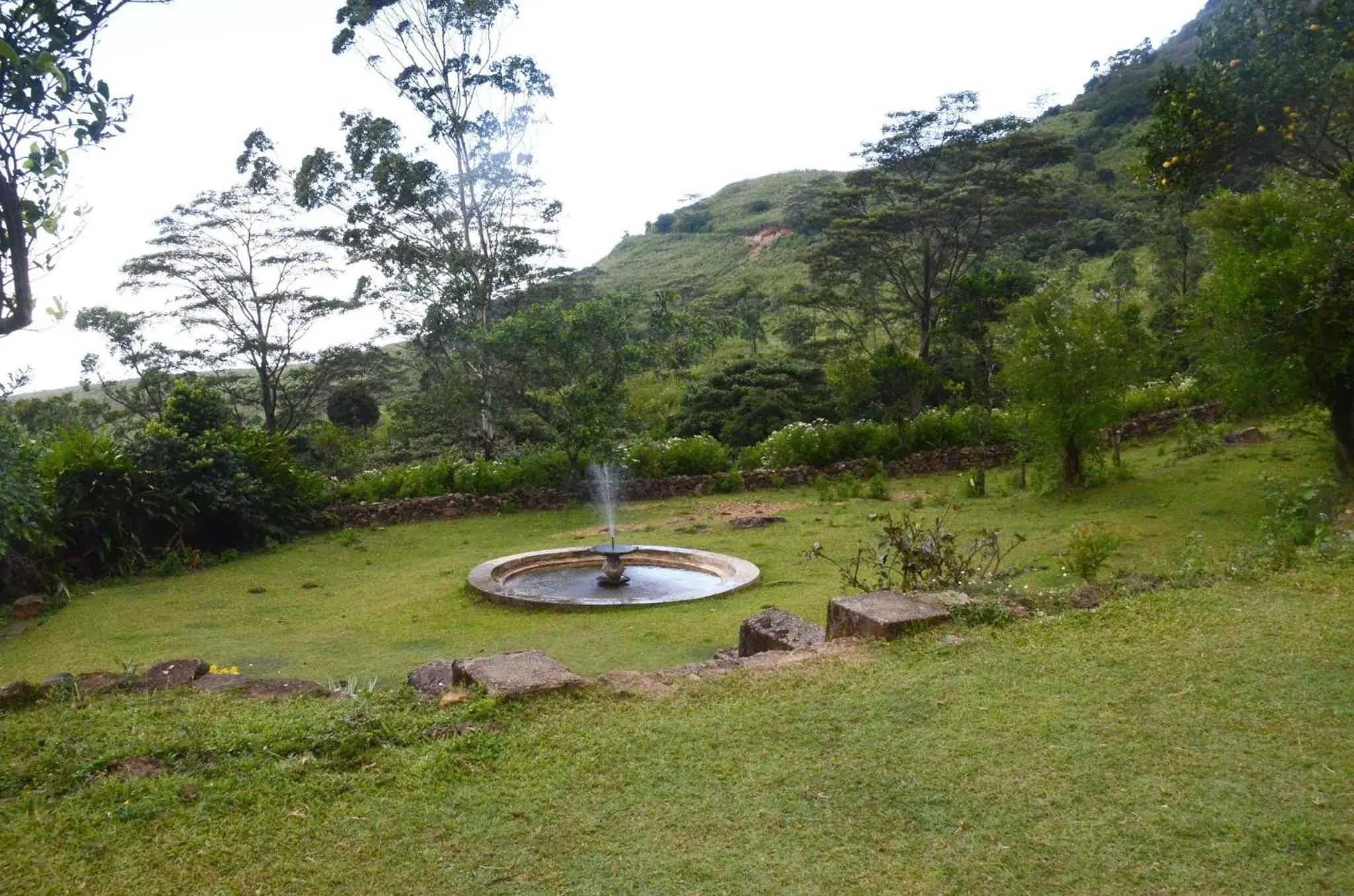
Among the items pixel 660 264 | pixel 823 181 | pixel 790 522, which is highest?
pixel 823 181

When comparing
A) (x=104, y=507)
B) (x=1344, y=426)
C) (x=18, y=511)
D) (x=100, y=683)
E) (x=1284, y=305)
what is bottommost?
(x=100, y=683)

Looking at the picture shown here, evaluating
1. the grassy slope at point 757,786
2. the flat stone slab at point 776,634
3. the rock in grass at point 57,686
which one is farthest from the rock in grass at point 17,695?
the flat stone slab at point 776,634

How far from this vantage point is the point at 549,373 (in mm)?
14281

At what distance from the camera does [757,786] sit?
A: 301 centimetres

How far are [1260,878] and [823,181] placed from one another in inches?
2658

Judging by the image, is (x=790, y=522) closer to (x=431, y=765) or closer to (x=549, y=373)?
(x=549, y=373)

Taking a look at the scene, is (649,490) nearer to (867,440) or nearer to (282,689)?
(867,440)

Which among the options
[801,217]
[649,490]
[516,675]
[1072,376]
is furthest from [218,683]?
[801,217]

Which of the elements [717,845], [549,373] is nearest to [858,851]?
[717,845]

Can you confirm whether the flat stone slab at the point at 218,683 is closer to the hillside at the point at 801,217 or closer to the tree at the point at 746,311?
the hillside at the point at 801,217

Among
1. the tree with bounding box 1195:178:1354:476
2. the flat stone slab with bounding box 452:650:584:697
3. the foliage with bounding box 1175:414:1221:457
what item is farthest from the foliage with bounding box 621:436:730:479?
the flat stone slab with bounding box 452:650:584:697

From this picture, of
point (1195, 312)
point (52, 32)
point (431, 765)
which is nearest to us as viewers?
point (52, 32)

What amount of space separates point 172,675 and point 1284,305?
9.75 meters

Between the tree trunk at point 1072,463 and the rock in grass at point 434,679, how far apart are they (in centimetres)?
970
